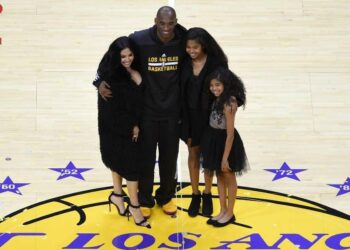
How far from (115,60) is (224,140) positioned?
91 cm

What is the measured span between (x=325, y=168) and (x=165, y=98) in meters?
1.66

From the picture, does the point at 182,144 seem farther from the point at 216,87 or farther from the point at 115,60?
the point at 115,60

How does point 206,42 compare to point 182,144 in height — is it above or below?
above

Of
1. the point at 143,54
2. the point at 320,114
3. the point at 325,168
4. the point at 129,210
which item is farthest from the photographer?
the point at 320,114

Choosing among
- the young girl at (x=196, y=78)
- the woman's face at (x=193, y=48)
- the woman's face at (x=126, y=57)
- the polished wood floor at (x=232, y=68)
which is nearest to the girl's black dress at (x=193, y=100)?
the young girl at (x=196, y=78)

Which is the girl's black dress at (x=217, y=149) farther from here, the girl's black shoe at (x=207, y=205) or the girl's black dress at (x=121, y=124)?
the girl's black dress at (x=121, y=124)

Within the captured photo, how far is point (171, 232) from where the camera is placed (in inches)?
152

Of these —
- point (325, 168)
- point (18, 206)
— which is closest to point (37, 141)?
point (18, 206)

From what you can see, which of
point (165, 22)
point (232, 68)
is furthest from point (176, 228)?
point (232, 68)

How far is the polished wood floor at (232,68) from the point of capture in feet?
14.8

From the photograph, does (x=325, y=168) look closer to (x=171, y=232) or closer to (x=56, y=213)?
(x=171, y=232)

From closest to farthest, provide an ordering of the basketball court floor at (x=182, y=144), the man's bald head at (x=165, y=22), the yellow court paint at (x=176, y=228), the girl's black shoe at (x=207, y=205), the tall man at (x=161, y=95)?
1. the man's bald head at (x=165, y=22)
2. the tall man at (x=161, y=95)
3. the yellow court paint at (x=176, y=228)
4. the basketball court floor at (x=182, y=144)
5. the girl's black shoe at (x=207, y=205)

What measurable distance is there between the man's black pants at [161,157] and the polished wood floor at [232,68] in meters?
0.50

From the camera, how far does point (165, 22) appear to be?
11.5 feet
